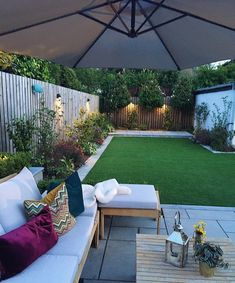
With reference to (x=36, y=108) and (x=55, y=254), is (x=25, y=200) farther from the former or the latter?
(x=36, y=108)

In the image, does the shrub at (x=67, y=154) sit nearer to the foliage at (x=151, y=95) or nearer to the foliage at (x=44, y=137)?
the foliage at (x=44, y=137)

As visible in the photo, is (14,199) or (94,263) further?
(94,263)

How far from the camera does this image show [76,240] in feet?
8.38

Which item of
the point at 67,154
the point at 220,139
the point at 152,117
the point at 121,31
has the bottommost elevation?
the point at 67,154

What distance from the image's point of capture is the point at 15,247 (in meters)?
2.01

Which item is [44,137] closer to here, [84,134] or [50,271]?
[84,134]

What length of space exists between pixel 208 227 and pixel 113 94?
14.1 metres

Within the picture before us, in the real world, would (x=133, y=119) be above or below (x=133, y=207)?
above

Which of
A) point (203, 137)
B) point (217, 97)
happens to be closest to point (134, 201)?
point (203, 137)

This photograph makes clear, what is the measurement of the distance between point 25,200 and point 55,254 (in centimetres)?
61

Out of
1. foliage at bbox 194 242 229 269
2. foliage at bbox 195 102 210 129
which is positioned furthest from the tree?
foliage at bbox 194 242 229 269

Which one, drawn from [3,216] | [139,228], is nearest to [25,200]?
[3,216]

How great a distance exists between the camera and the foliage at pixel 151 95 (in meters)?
17.1

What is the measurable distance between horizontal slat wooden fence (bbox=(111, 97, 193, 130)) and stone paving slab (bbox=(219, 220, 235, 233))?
13.8 m
